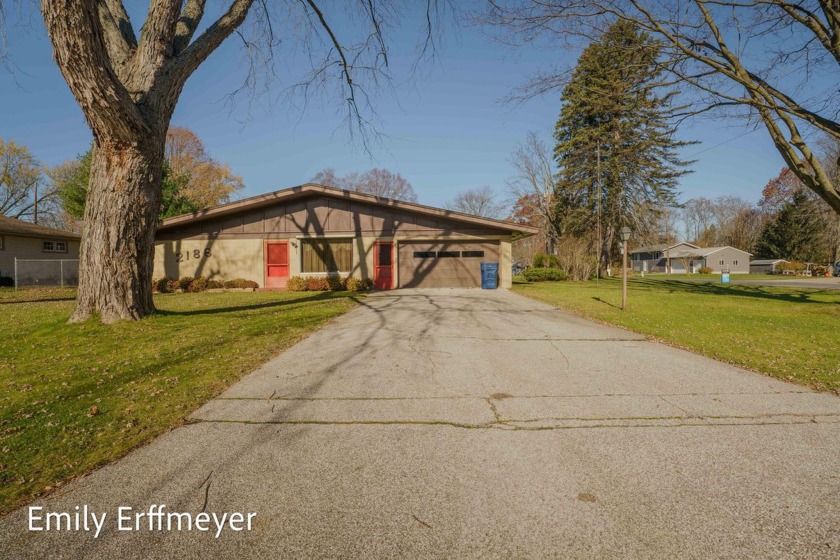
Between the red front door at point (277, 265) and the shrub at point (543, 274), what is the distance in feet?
49.8

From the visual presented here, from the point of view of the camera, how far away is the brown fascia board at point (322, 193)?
16.7 meters

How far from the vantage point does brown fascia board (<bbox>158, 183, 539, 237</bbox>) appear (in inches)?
656

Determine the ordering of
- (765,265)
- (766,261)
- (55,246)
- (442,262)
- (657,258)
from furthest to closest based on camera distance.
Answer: (657,258), (765,265), (766,261), (55,246), (442,262)

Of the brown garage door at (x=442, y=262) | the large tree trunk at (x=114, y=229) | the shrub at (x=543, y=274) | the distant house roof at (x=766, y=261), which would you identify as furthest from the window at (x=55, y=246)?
the distant house roof at (x=766, y=261)

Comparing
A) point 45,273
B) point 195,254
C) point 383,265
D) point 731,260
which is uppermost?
point 731,260

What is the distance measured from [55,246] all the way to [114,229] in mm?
23571

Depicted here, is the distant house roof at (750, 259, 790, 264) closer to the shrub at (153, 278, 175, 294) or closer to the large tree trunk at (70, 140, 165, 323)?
the shrub at (153, 278, 175, 294)

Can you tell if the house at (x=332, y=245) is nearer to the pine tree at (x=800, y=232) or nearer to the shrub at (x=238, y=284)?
the shrub at (x=238, y=284)

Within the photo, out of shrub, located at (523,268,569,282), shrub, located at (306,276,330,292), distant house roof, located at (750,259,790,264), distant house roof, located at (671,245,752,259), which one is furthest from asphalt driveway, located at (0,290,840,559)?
distant house roof, located at (671,245,752,259)

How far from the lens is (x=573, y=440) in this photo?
2846 millimetres

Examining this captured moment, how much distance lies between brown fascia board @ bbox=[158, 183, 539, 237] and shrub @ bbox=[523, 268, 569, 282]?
328 inches

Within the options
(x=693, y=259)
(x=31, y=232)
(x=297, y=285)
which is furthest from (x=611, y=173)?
(x=31, y=232)

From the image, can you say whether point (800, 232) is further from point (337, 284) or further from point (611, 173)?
point (337, 284)

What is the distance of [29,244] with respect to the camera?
21312 mm
